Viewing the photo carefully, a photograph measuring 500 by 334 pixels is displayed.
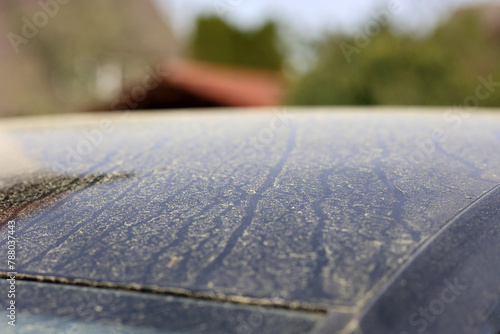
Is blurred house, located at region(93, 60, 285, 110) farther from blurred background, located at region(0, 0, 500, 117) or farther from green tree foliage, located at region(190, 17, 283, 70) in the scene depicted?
green tree foliage, located at region(190, 17, 283, 70)

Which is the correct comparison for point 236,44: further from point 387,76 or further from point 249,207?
point 249,207

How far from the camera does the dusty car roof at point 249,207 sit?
2.34 ft

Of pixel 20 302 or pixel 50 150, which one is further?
pixel 50 150

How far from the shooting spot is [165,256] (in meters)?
0.77

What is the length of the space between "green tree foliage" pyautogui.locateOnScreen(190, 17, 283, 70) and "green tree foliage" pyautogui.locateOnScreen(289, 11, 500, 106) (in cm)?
1504

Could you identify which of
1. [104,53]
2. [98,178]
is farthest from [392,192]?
[104,53]

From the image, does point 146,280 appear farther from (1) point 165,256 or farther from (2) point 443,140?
(2) point 443,140

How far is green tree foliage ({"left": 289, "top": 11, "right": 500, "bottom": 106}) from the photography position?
8914 mm

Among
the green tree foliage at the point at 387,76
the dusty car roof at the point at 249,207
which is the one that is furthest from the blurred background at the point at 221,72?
the dusty car roof at the point at 249,207

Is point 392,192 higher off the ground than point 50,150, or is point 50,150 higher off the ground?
point 392,192

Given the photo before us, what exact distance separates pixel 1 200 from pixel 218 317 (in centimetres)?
68

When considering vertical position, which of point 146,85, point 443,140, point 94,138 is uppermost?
point 443,140

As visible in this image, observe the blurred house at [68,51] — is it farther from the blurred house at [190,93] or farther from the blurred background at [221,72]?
the blurred house at [190,93]

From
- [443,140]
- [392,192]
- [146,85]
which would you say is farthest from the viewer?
[146,85]
